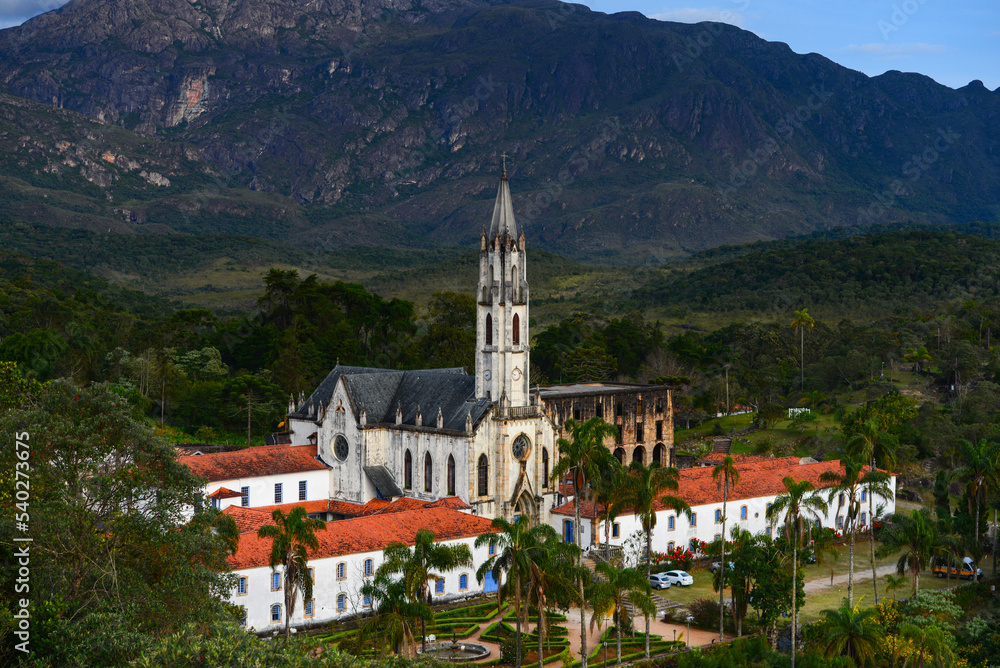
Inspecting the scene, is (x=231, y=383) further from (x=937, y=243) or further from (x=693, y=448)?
(x=937, y=243)

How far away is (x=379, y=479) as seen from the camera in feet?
195

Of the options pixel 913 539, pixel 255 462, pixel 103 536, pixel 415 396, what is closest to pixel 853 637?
pixel 913 539

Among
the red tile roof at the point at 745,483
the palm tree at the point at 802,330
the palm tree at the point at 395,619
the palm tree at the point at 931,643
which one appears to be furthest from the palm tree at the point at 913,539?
the palm tree at the point at 802,330

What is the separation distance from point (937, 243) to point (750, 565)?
438 ft

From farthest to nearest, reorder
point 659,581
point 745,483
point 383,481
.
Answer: point 383,481
point 745,483
point 659,581

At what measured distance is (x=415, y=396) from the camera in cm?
6078

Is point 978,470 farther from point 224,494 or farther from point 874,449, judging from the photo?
point 224,494

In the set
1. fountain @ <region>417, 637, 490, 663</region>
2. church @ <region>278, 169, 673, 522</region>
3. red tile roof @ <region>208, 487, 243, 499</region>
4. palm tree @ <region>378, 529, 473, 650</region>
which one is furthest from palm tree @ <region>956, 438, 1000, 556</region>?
red tile roof @ <region>208, 487, 243, 499</region>

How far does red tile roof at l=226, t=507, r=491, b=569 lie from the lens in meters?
45.1

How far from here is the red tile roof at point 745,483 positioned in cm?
5669

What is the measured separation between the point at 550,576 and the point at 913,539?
16.6m

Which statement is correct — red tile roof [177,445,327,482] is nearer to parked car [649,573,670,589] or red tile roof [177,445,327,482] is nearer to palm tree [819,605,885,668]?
parked car [649,573,670,589]

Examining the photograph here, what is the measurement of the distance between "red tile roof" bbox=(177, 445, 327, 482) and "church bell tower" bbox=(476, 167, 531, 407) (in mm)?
10781

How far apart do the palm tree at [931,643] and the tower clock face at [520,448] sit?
2434cm
